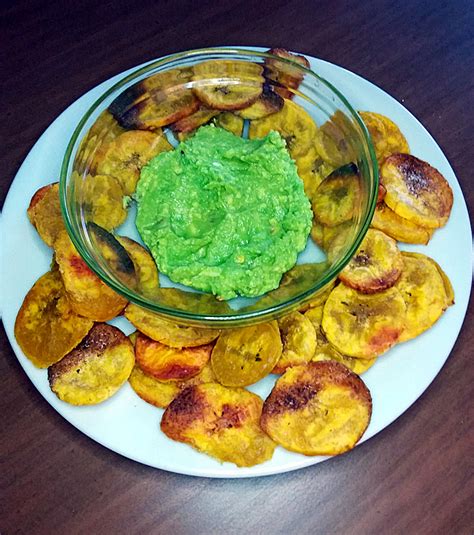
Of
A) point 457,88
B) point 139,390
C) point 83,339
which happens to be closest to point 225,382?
point 139,390

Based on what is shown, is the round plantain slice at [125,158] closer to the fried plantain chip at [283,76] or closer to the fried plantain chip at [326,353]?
the fried plantain chip at [283,76]

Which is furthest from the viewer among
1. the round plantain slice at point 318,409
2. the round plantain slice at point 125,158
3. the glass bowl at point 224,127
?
the round plantain slice at point 125,158

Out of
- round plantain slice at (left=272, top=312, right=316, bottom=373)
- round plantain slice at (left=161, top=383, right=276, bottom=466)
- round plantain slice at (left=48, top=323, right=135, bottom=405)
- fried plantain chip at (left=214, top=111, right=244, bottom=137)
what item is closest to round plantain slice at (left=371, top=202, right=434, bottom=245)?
round plantain slice at (left=272, top=312, right=316, bottom=373)

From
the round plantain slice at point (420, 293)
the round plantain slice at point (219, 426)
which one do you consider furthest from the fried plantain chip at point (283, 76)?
the round plantain slice at point (219, 426)

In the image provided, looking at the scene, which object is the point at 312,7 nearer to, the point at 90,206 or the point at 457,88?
the point at 457,88

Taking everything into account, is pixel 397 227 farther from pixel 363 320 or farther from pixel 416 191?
pixel 363 320

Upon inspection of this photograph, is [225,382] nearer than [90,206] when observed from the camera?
Yes

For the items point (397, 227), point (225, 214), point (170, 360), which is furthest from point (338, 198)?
point (170, 360)
